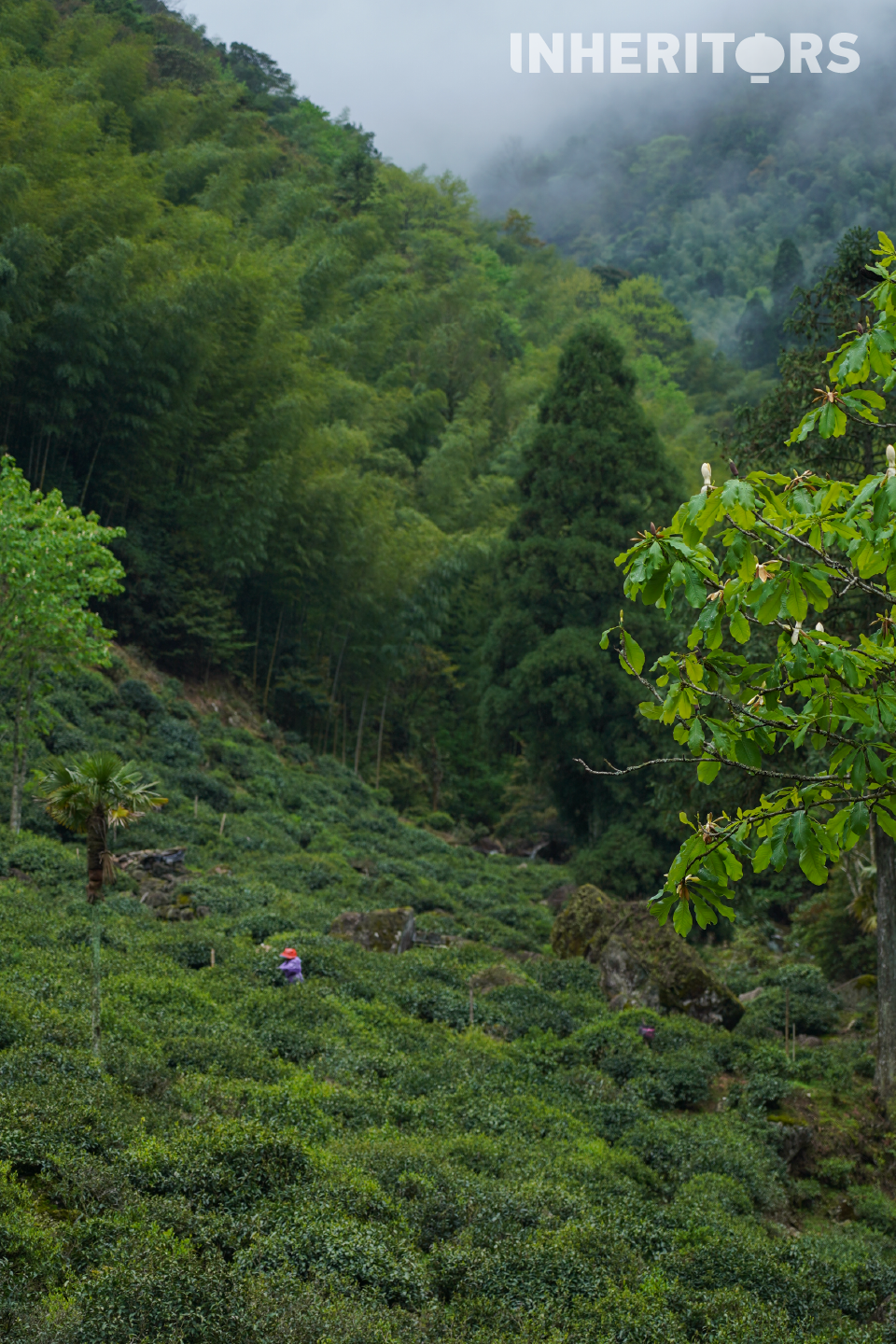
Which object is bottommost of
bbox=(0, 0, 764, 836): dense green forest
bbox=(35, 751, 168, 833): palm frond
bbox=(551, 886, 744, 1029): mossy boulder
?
bbox=(551, 886, 744, 1029): mossy boulder

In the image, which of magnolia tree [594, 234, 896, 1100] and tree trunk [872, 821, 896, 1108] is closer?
magnolia tree [594, 234, 896, 1100]

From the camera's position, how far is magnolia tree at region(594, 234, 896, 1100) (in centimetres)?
336

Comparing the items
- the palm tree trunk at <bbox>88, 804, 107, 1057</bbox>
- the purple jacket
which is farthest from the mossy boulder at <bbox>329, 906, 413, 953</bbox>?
the palm tree trunk at <bbox>88, 804, 107, 1057</bbox>

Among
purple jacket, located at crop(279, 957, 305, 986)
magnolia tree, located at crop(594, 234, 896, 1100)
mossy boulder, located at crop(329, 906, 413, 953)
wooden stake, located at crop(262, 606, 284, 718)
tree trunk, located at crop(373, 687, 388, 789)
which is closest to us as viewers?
magnolia tree, located at crop(594, 234, 896, 1100)

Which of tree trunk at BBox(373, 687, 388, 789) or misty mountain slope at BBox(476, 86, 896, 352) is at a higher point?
misty mountain slope at BBox(476, 86, 896, 352)

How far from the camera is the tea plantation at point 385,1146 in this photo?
5.20 metres

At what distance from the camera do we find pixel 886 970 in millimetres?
11008

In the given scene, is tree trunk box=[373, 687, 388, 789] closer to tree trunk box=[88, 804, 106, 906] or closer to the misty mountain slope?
tree trunk box=[88, 804, 106, 906]

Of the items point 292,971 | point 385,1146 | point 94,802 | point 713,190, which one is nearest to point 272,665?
point 292,971

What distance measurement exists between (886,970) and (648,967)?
3.35m

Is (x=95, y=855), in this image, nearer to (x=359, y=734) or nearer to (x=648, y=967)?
(x=648, y=967)

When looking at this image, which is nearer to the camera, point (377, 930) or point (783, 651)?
point (783, 651)

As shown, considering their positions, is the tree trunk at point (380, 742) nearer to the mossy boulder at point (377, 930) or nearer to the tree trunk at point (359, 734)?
the tree trunk at point (359, 734)

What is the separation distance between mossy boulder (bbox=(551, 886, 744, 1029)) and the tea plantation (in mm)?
433
